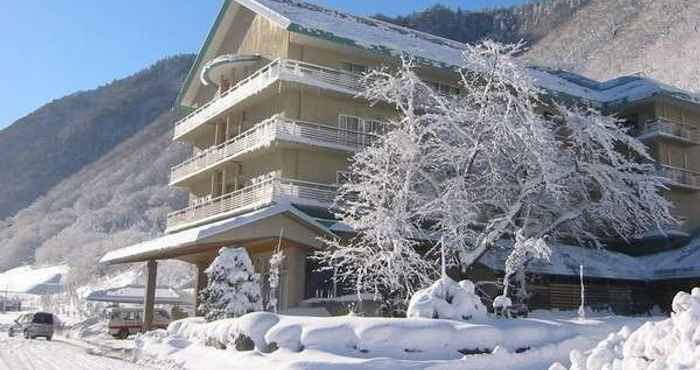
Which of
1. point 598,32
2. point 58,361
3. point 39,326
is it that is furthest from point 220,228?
point 598,32

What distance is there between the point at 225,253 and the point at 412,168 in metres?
7.35

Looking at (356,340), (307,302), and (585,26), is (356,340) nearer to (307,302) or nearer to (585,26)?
(307,302)

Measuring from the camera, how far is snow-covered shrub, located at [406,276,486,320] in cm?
1791

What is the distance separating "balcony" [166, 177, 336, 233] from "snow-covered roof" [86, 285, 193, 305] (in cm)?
2148

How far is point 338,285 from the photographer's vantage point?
98.3ft

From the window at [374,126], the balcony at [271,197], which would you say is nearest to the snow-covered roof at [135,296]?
the balcony at [271,197]

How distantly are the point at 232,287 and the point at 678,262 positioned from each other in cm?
2170

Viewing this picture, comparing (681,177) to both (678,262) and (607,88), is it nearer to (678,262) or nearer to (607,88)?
(678,262)

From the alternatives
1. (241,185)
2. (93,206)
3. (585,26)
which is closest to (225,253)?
(241,185)

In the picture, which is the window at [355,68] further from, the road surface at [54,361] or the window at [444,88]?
the road surface at [54,361]

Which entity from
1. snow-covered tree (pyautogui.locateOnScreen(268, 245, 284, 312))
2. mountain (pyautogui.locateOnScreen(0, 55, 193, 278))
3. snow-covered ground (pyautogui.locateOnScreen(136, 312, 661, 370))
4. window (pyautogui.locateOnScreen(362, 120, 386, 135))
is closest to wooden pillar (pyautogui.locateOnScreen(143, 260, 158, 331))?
snow-covered tree (pyautogui.locateOnScreen(268, 245, 284, 312))

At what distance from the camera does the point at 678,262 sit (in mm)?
32531

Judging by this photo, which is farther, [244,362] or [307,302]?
[307,302]

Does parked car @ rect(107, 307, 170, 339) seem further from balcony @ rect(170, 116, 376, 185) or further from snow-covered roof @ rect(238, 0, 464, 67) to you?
snow-covered roof @ rect(238, 0, 464, 67)
